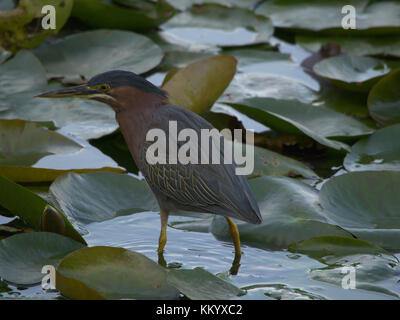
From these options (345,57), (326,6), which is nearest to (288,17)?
(326,6)

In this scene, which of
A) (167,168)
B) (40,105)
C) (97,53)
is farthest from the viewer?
(97,53)

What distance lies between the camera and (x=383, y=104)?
16.3 feet

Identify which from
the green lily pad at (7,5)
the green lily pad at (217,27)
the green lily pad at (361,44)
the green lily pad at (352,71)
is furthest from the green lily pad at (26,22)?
the green lily pad at (361,44)

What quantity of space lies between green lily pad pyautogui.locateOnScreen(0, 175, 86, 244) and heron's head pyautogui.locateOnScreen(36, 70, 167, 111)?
1.99 ft

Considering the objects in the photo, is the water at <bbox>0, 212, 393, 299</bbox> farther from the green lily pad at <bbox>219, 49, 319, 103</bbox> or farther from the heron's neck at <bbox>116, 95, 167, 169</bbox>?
the green lily pad at <bbox>219, 49, 319, 103</bbox>

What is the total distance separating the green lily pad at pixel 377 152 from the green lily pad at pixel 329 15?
1774 millimetres

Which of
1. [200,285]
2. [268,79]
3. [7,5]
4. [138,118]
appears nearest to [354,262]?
[200,285]

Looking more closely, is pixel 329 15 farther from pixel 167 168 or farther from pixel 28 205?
pixel 28 205

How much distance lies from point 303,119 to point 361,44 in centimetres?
163

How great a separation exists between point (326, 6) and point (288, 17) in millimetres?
373

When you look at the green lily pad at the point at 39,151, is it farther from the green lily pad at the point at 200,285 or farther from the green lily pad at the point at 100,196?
the green lily pad at the point at 200,285

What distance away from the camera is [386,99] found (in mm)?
4969

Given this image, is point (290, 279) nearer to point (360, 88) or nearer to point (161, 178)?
point (161, 178)

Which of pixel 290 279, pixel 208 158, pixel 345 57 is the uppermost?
pixel 345 57
